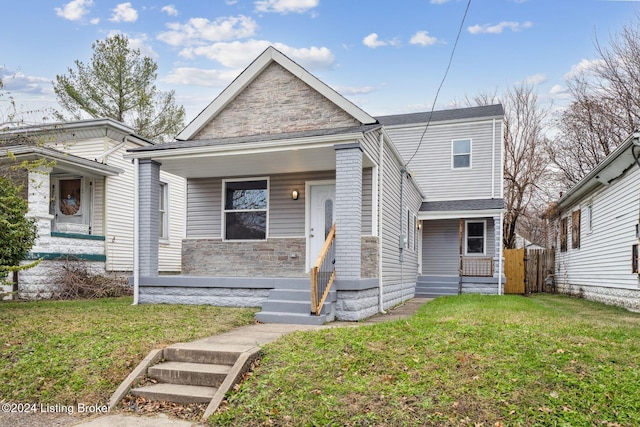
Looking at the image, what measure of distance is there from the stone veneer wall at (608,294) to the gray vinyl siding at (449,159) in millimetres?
4219

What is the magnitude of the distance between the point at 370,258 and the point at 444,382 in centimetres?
531

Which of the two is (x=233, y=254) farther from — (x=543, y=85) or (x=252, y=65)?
(x=543, y=85)

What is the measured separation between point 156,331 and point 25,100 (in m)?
5.92

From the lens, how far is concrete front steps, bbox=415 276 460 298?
16.0 m

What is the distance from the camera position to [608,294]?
12641mm

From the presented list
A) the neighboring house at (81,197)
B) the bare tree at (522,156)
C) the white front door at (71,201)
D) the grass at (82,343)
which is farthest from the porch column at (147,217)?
the bare tree at (522,156)

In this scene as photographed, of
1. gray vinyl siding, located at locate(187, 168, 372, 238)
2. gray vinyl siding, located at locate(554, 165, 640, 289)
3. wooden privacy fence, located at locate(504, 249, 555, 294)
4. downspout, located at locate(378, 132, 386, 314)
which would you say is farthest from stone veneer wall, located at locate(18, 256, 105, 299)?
wooden privacy fence, located at locate(504, 249, 555, 294)

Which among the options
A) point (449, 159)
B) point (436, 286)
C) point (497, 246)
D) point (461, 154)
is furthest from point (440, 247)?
point (461, 154)

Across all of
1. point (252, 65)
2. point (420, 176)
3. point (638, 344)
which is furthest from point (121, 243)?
point (638, 344)

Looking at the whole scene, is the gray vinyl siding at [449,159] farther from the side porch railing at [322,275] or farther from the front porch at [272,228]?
the side porch railing at [322,275]

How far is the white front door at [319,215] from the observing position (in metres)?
10.7

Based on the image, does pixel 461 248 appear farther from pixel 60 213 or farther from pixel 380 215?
pixel 60 213

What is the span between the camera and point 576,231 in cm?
1645

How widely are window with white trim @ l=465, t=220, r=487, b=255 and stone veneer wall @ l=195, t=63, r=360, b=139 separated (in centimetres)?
908
